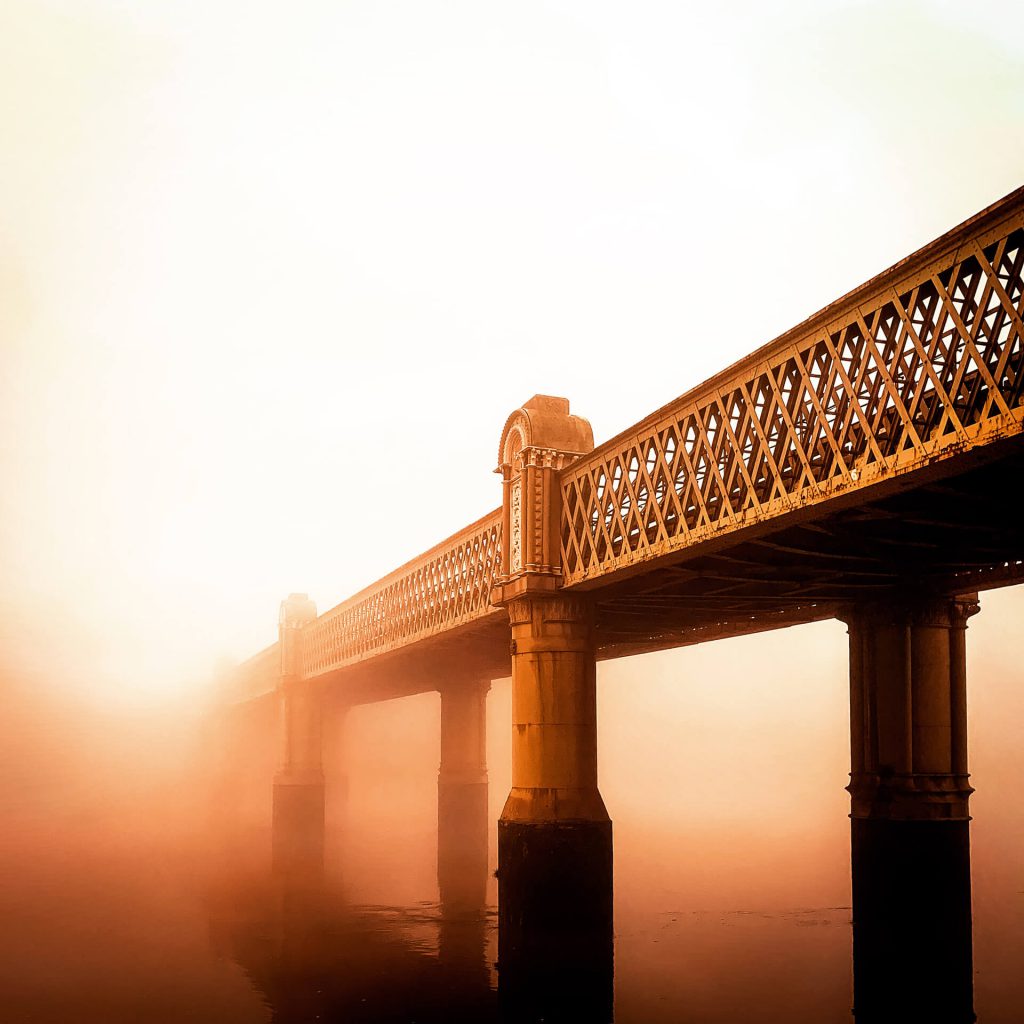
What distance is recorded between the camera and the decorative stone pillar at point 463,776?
60.9m

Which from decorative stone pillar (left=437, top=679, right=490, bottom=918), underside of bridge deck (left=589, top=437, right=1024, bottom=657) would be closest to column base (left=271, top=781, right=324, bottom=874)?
decorative stone pillar (left=437, top=679, right=490, bottom=918)

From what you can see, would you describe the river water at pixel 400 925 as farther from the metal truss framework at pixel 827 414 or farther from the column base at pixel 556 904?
the metal truss framework at pixel 827 414

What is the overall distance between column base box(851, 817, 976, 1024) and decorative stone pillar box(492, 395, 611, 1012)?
722cm

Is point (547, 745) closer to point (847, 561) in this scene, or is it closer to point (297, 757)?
point (847, 561)

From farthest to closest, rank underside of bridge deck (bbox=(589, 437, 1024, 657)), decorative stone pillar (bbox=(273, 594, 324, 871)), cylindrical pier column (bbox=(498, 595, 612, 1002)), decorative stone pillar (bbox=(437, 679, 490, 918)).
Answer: decorative stone pillar (bbox=(273, 594, 324, 871)) → decorative stone pillar (bbox=(437, 679, 490, 918)) → cylindrical pier column (bbox=(498, 595, 612, 1002)) → underside of bridge deck (bbox=(589, 437, 1024, 657))

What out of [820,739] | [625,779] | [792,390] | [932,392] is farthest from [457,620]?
[820,739]

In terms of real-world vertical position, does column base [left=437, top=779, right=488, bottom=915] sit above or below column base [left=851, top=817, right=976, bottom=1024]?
below

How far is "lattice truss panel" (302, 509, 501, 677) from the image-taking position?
116 ft

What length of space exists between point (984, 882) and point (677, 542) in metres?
33.5

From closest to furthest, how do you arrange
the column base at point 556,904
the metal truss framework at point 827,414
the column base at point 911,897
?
the metal truss framework at point 827,414
the column base at point 556,904
the column base at point 911,897

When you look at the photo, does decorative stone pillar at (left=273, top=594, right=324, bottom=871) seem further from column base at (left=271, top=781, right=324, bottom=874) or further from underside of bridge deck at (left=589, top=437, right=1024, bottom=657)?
underside of bridge deck at (left=589, top=437, right=1024, bottom=657)

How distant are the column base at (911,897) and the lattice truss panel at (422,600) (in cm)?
1252

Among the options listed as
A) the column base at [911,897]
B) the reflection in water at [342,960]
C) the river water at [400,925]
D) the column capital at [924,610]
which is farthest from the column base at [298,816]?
the column capital at [924,610]

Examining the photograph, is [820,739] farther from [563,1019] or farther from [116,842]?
[563,1019]
